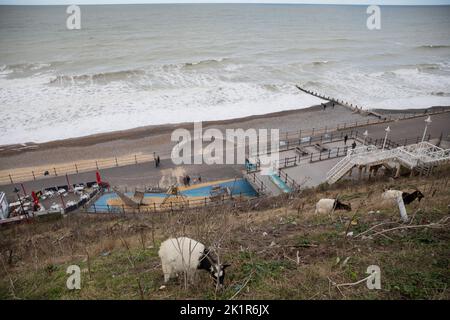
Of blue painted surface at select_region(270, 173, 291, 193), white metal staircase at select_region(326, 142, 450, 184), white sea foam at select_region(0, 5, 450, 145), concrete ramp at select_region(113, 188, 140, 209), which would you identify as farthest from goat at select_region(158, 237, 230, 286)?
white sea foam at select_region(0, 5, 450, 145)

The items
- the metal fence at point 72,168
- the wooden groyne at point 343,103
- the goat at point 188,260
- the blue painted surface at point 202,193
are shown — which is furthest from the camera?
the wooden groyne at point 343,103

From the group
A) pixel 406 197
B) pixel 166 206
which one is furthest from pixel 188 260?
pixel 166 206

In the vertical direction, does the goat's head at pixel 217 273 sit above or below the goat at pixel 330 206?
above

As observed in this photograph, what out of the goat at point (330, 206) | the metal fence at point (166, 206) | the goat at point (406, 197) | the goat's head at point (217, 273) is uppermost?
the goat's head at point (217, 273)

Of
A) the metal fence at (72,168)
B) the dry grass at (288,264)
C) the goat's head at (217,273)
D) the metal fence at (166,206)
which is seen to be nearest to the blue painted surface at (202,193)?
the metal fence at (166,206)

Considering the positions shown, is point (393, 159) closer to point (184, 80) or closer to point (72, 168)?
point (72, 168)

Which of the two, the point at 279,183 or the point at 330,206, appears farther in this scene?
the point at 279,183

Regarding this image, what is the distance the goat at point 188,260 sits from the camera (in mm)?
6290

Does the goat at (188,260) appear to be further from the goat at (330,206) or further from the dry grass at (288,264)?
the goat at (330,206)

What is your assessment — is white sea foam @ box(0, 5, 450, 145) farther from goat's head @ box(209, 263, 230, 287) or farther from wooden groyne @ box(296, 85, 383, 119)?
goat's head @ box(209, 263, 230, 287)

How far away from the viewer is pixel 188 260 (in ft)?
21.4

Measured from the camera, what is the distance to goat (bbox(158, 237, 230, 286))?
6.29 metres

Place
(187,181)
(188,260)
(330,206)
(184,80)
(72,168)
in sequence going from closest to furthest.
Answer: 1. (188,260)
2. (330,206)
3. (187,181)
4. (72,168)
5. (184,80)

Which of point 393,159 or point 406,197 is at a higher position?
point 406,197
